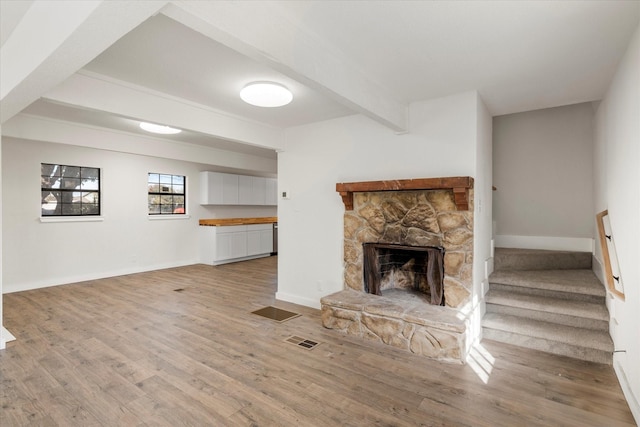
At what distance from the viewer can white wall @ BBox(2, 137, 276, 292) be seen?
5.05 metres

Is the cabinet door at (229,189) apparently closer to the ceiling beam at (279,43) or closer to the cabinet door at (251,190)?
the cabinet door at (251,190)

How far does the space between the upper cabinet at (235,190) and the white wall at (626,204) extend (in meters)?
6.93

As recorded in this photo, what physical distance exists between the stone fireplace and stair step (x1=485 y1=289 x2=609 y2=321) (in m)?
0.70

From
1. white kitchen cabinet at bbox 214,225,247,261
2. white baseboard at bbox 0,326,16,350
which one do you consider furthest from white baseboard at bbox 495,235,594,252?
white baseboard at bbox 0,326,16,350

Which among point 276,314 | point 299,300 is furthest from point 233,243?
point 276,314

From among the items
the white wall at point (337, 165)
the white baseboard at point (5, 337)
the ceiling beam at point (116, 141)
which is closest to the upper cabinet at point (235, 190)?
the ceiling beam at point (116, 141)

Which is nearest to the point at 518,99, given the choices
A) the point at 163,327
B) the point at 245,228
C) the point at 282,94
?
the point at 282,94

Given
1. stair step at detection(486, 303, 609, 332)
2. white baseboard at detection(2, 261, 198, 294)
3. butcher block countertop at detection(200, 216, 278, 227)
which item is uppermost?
butcher block countertop at detection(200, 216, 278, 227)

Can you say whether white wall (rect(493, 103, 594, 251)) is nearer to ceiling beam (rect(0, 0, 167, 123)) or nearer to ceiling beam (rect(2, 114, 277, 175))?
ceiling beam (rect(0, 0, 167, 123))

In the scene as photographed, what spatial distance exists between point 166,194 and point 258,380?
18.9 ft

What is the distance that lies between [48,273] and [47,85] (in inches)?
185

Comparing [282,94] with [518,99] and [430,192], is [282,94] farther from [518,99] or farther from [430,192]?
[518,99]

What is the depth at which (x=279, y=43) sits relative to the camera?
186 cm

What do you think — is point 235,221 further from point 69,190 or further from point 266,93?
point 266,93
